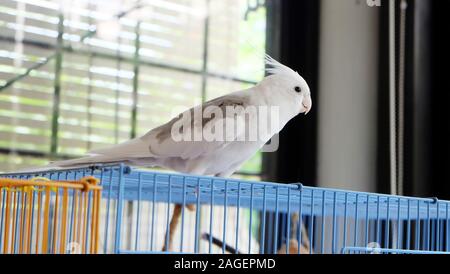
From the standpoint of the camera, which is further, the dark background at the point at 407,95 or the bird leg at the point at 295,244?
the dark background at the point at 407,95

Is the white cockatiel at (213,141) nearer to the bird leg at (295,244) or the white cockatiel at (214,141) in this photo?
the white cockatiel at (214,141)

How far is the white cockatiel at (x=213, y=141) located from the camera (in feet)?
5.32

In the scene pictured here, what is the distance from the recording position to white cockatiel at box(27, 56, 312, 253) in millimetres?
1622

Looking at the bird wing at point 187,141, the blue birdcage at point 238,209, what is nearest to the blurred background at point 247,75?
the blue birdcage at point 238,209

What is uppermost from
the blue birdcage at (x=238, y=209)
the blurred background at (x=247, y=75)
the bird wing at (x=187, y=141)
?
the blurred background at (x=247, y=75)

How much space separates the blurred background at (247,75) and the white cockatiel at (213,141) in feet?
3.00

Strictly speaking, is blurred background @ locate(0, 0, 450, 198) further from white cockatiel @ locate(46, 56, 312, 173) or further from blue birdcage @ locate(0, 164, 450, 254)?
white cockatiel @ locate(46, 56, 312, 173)

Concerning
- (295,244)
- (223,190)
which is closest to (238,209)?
(223,190)

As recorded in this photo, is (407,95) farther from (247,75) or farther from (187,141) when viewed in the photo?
(187,141)

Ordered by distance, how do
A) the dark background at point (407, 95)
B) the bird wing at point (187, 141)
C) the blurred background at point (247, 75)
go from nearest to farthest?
1. the bird wing at point (187, 141)
2. the blurred background at point (247, 75)
3. the dark background at point (407, 95)

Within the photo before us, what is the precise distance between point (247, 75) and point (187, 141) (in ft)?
4.28

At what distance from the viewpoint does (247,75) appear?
2912mm

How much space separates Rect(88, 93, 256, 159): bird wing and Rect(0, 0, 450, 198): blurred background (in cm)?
96
